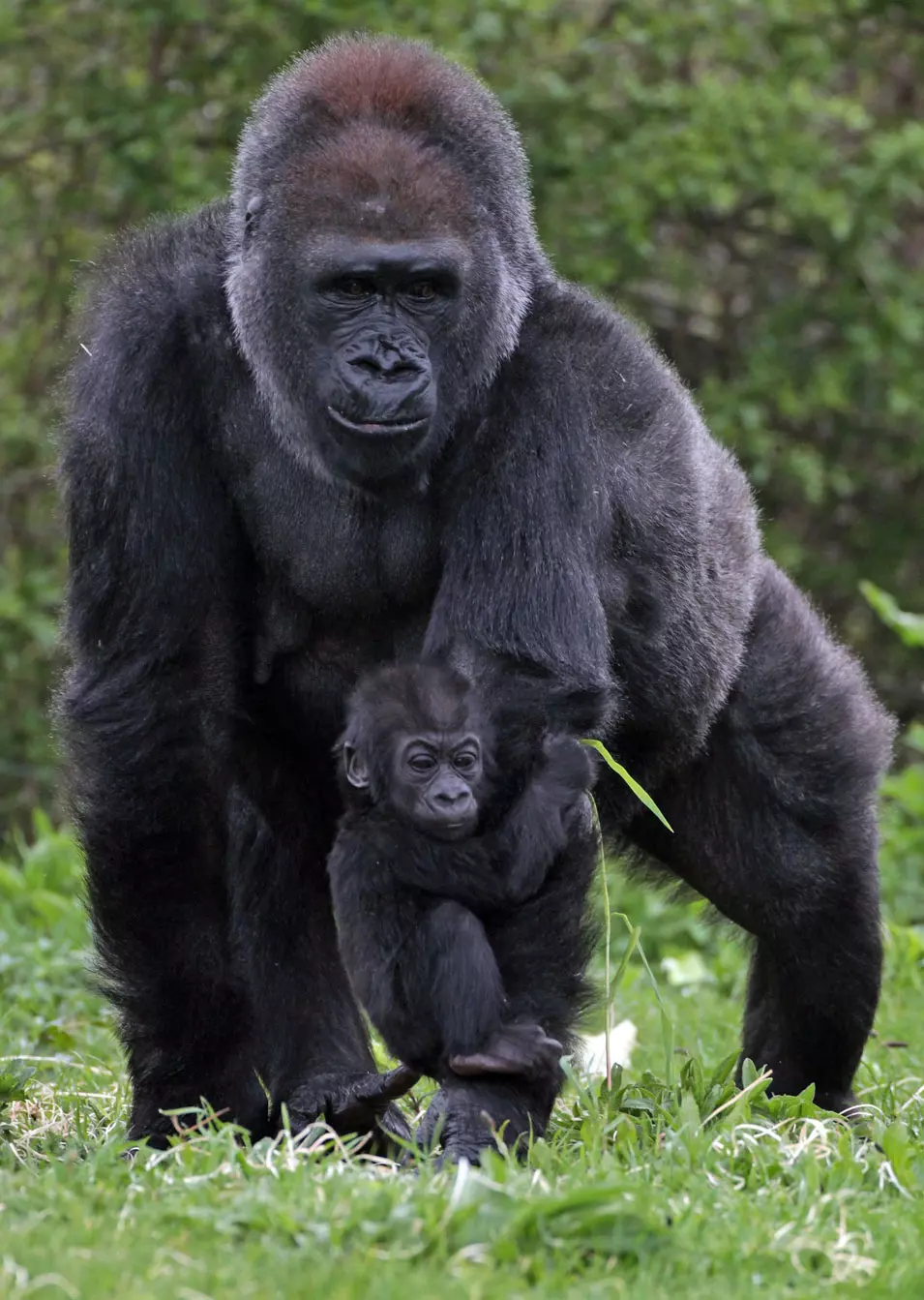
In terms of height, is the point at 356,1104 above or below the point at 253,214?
below

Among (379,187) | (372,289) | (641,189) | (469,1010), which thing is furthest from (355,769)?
(641,189)

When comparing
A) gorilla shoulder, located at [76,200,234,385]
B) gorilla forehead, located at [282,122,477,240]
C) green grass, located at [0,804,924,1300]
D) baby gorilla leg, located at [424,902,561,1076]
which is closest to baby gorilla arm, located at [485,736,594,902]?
baby gorilla leg, located at [424,902,561,1076]

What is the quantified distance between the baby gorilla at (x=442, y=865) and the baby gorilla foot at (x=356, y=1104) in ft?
1.10

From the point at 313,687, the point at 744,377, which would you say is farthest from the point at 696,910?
the point at 744,377

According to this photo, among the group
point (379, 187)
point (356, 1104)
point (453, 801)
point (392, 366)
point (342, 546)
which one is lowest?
point (356, 1104)

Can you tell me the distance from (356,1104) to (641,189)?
5270 millimetres

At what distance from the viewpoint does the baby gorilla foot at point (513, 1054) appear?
3.42 meters

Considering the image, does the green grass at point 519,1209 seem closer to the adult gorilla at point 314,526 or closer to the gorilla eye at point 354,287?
the adult gorilla at point 314,526

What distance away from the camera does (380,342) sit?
12.8ft

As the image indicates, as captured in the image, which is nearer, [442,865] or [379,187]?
[442,865]

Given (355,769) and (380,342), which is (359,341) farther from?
(355,769)

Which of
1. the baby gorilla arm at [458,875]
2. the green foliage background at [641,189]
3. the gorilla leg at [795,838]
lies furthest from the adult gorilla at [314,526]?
the green foliage background at [641,189]

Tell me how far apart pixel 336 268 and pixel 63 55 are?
192 inches

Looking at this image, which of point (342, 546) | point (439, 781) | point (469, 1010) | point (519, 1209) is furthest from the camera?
point (342, 546)
